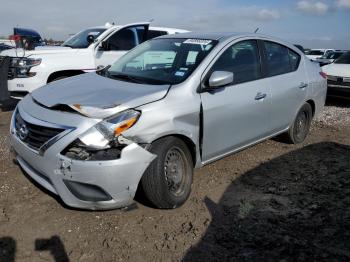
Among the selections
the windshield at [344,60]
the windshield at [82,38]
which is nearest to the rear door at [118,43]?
the windshield at [82,38]

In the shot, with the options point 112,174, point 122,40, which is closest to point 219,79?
point 112,174

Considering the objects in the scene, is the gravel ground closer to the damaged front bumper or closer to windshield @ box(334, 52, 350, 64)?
windshield @ box(334, 52, 350, 64)

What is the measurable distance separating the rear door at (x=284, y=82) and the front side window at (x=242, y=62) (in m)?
0.24

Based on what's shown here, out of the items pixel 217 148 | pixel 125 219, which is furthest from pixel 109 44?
pixel 125 219

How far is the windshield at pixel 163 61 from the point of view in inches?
164

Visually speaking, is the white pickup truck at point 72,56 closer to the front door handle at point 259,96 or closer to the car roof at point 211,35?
the car roof at point 211,35

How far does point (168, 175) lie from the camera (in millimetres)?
3785

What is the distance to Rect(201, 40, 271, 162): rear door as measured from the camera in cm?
414

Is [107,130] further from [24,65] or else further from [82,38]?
[82,38]

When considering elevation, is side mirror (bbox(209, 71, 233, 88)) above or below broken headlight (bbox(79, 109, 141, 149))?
above

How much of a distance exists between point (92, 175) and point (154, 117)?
749 millimetres

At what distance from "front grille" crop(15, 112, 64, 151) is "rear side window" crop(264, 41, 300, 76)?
2.91 metres

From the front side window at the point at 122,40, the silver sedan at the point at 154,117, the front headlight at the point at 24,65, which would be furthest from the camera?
the front side window at the point at 122,40

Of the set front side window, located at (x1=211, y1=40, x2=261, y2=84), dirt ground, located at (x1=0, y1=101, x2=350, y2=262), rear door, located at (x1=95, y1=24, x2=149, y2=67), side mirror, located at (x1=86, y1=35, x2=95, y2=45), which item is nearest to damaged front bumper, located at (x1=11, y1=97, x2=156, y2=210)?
dirt ground, located at (x1=0, y1=101, x2=350, y2=262)
